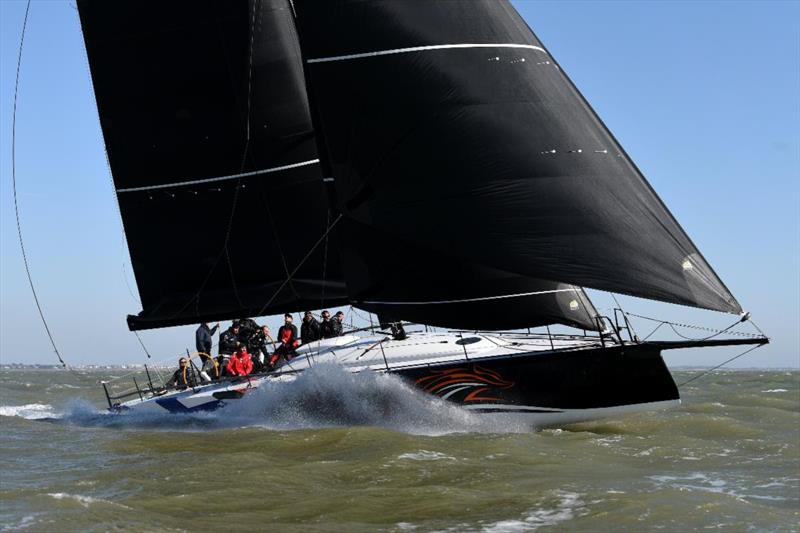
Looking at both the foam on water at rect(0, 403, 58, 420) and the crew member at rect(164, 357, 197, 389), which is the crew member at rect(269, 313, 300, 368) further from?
the foam on water at rect(0, 403, 58, 420)

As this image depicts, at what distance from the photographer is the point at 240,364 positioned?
1927 centimetres

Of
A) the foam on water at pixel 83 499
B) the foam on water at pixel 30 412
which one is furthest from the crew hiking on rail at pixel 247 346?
the foam on water at pixel 83 499

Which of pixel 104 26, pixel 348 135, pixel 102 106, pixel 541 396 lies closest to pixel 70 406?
pixel 102 106

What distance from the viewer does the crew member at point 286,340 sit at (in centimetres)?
1944

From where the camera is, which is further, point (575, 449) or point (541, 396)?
point (541, 396)

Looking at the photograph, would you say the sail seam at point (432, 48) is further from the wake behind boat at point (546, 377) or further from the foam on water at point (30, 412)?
the foam on water at point (30, 412)

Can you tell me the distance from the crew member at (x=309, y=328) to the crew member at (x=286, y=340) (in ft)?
0.61

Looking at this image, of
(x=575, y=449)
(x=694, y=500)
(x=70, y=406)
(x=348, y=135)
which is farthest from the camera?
(x=70, y=406)

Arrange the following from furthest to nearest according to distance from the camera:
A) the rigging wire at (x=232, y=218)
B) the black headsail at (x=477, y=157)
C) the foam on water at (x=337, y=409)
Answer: the rigging wire at (x=232, y=218) < the foam on water at (x=337, y=409) < the black headsail at (x=477, y=157)

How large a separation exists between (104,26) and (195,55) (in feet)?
6.08

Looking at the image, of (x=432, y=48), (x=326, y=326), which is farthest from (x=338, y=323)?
(x=432, y=48)

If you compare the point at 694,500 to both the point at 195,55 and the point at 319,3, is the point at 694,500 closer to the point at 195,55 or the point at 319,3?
the point at 319,3

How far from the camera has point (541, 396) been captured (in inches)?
637

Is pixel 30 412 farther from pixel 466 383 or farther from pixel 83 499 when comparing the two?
pixel 83 499
